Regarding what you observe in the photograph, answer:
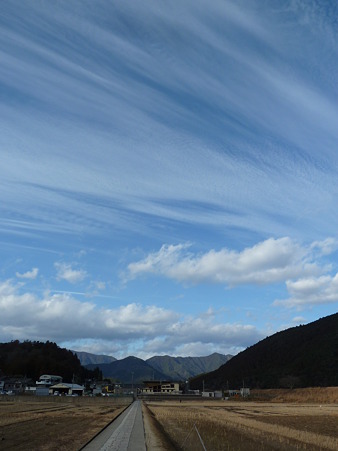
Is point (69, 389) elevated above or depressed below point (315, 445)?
above

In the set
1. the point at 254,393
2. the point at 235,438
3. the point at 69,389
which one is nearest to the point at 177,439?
the point at 235,438

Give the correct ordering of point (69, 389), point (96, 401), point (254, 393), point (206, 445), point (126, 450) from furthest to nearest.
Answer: point (254, 393) < point (69, 389) < point (96, 401) < point (206, 445) < point (126, 450)

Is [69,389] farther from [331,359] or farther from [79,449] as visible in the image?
[79,449]

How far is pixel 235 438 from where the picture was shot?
30562mm

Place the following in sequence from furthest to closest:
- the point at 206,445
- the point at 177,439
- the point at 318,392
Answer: the point at 318,392
the point at 177,439
the point at 206,445

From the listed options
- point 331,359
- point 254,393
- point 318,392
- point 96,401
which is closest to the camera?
point 96,401

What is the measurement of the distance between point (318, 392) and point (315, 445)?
126 metres

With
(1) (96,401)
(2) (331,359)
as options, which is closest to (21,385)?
(1) (96,401)

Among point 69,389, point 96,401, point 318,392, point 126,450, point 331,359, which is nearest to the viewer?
point 126,450

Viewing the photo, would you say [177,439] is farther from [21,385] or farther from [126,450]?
[21,385]

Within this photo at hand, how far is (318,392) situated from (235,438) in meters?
125

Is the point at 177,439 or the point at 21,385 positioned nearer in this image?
the point at 177,439

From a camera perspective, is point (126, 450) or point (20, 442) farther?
point (20, 442)

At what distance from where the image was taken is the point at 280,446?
26.9 metres
